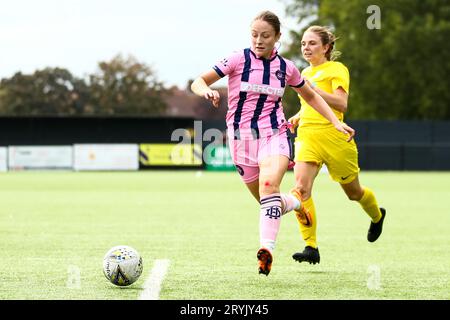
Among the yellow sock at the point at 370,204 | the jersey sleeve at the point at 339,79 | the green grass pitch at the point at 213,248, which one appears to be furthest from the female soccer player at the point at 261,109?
the yellow sock at the point at 370,204

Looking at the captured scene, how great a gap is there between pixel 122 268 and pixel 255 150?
1560 mm

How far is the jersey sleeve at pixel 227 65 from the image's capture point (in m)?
7.70

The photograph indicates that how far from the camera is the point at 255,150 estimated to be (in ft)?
26.0

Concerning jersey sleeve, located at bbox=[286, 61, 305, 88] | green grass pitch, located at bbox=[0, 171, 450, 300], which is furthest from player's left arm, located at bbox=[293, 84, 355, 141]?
green grass pitch, located at bbox=[0, 171, 450, 300]

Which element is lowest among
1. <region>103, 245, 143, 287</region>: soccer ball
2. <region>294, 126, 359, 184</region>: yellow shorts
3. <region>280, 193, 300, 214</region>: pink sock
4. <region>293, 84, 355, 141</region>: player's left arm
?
<region>103, 245, 143, 287</region>: soccer ball

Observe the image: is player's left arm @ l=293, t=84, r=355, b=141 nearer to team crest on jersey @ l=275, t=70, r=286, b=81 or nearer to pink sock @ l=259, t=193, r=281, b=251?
team crest on jersey @ l=275, t=70, r=286, b=81

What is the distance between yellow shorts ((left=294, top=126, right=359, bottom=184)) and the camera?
9.17 metres

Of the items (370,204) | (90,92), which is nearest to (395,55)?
(90,92)

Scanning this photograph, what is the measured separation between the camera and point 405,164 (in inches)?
1751

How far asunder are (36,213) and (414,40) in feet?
143

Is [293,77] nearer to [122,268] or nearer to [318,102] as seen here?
[318,102]

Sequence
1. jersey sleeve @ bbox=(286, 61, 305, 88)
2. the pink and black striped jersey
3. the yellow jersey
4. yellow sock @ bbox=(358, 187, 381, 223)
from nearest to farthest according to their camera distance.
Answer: the pink and black striped jersey
jersey sleeve @ bbox=(286, 61, 305, 88)
the yellow jersey
yellow sock @ bbox=(358, 187, 381, 223)

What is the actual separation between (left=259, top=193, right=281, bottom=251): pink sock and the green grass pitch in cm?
37

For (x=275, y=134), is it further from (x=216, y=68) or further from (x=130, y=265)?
(x=130, y=265)
